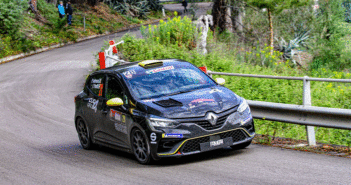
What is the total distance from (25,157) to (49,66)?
627 inches

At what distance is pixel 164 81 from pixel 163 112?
1240 millimetres

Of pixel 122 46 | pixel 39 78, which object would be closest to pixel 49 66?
pixel 39 78

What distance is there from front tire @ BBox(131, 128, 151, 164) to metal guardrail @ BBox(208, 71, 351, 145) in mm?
2669

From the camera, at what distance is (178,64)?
33.0 feet

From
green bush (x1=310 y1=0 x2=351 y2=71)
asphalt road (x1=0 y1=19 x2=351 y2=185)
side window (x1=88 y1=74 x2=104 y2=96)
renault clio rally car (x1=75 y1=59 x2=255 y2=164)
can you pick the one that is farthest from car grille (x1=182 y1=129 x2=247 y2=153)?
green bush (x1=310 y1=0 x2=351 y2=71)

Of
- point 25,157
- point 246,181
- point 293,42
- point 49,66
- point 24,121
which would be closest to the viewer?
point 246,181

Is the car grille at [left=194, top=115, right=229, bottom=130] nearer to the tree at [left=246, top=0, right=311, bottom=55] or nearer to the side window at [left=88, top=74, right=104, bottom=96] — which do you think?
the side window at [left=88, top=74, right=104, bottom=96]

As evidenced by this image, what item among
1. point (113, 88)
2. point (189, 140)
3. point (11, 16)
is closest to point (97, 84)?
point (113, 88)

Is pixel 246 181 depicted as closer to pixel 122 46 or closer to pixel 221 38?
pixel 122 46

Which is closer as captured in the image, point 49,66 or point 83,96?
point 83,96

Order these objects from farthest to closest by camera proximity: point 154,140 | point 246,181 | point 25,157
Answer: point 25,157 < point 154,140 < point 246,181

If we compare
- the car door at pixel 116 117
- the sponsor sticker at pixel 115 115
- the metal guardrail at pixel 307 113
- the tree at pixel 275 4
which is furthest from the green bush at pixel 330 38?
the sponsor sticker at pixel 115 115

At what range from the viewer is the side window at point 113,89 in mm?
9479

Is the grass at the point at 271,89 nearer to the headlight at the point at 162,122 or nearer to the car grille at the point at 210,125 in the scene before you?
the car grille at the point at 210,125
